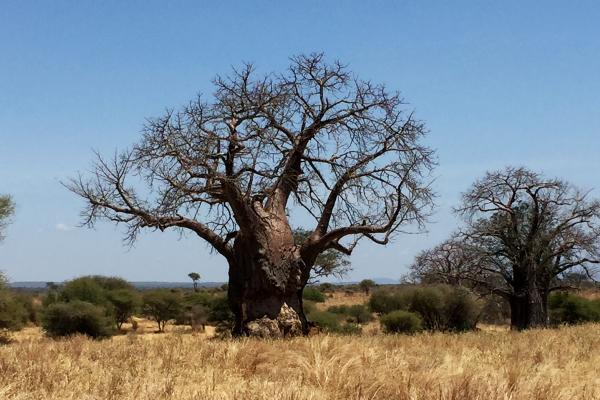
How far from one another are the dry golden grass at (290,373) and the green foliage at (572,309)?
1092 inches

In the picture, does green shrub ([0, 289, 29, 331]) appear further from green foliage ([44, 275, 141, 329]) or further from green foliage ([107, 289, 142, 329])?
green foliage ([107, 289, 142, 329])

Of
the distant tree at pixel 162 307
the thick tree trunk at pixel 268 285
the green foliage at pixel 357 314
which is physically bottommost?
the green foliage at pixel 357 314

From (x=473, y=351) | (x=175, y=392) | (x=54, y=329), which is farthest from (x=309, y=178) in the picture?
(x=54, y=329)

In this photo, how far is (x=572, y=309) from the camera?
35.2m

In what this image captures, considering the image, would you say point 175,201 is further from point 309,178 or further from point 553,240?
point 553,240

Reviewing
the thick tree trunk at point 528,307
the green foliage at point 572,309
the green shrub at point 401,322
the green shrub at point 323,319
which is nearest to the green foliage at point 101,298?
the green shrub at point 323,319

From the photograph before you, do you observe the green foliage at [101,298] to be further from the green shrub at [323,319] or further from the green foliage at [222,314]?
the green shrub at [323,319]

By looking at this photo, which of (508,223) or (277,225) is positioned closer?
(277,225)

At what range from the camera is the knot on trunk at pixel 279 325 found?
1272 cm

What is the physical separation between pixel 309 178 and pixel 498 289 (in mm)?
13201

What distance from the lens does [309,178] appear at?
14781mm

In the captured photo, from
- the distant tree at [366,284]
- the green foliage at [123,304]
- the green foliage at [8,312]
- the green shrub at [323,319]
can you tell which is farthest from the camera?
the distant tree at [366,284]

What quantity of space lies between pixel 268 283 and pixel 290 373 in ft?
21.6

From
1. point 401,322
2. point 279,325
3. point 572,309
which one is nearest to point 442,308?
point 401,322
